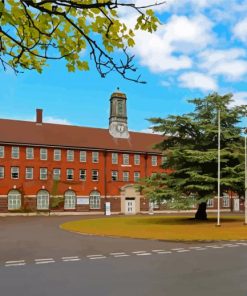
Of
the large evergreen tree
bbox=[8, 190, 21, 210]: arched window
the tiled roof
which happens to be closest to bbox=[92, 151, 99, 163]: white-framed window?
the tiled roof

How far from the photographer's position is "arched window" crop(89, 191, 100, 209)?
6694 centimetres

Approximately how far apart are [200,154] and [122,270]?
27.5 m

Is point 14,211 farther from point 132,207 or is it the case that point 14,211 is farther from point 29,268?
point 29,268

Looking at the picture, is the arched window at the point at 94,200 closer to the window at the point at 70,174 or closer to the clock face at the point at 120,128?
the window at the point at 70,174

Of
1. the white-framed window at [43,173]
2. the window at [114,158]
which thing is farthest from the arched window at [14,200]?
the window at [114,158]

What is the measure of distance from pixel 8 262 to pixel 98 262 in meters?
3.12

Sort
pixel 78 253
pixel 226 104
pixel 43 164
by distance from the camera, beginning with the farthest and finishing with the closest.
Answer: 1. pixel 43 164
2. pixel 226 104
3. pixel 78 253

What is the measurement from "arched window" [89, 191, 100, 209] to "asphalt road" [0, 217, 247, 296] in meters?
46.1

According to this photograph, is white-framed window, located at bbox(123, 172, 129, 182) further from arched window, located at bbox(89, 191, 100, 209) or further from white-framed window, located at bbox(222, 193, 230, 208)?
white-framed window, located at bbox(222, 193, 230, 208)

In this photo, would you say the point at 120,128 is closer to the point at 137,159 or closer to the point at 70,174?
the point at 137,159

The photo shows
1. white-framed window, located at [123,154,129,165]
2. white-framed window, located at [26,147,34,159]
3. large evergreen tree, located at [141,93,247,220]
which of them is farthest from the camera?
white-framed window, located at [123,154,129,165]

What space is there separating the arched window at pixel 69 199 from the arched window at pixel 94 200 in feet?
8.89

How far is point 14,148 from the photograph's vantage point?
206 feet

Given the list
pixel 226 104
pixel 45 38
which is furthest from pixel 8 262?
pixel 226 104
